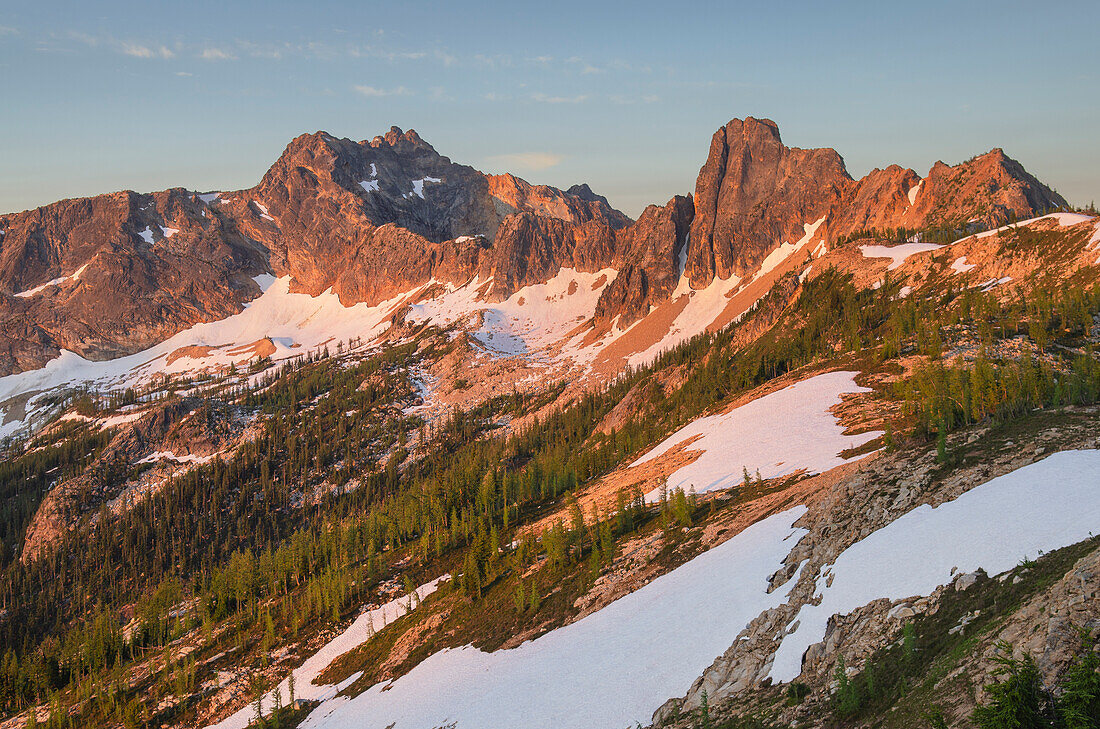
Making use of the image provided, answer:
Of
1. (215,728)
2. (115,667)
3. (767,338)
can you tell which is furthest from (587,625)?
(767,338)

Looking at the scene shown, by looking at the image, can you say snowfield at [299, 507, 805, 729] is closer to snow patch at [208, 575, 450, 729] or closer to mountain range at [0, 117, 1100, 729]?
Result: mountain range at [0, 117, 1100, 729]

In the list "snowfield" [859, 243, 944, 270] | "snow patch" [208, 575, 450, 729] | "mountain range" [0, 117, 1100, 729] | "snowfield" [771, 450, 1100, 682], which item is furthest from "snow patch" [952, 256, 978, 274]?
"snow patch" [208, 575, 450, 729]

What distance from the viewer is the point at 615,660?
39.8 m

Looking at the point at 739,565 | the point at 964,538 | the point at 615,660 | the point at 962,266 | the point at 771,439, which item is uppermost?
the point at 962,266

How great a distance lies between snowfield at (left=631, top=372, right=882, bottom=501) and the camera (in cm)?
6831

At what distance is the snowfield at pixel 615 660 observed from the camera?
1373 inches

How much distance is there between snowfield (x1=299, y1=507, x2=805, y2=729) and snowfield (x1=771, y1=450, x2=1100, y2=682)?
16.2 feet

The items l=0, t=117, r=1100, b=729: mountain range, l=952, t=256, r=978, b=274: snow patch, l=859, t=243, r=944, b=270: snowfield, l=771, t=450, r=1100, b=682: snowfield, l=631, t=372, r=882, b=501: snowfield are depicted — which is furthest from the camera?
l=859, t=243, r=944, b=270: snowfield

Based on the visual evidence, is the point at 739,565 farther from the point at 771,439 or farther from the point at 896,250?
the point at 896,250

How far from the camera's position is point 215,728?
250 ft

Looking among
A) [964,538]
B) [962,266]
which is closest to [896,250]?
[962,266]

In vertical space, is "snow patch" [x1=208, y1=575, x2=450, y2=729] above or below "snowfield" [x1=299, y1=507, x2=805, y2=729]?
below

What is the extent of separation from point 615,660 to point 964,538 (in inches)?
794

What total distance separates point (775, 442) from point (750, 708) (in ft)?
175
